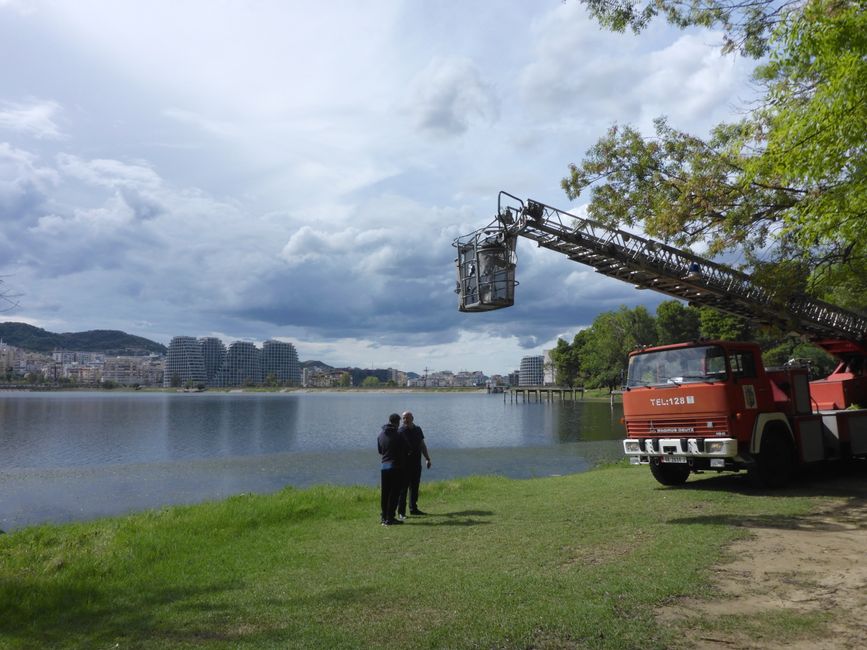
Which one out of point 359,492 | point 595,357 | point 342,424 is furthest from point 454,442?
point 595,357

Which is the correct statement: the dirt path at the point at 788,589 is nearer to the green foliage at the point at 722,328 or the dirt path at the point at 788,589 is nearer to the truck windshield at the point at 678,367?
the truck windshield at the point at 678,367

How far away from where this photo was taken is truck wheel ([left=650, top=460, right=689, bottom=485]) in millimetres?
13336

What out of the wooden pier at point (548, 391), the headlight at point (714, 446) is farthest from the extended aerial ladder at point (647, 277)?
the wooden pier at point (548, 391)

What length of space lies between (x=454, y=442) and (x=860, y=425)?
27.2 metres

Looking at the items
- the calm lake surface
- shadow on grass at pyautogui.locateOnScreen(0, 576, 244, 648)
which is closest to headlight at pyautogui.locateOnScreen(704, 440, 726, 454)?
shadow on grass at pyautogui.locateOnScreen(0, 576, 244, 648)

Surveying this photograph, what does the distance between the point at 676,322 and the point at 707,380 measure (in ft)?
292

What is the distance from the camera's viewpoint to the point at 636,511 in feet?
33.9

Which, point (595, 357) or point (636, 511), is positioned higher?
point (595, 357)

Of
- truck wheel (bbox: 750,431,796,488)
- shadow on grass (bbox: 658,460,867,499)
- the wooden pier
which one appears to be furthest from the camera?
the wooden pier

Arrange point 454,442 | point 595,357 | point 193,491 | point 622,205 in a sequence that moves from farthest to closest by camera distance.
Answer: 1. point 595,357
2. point 454,442
3. point 193,491
4. point 622,205

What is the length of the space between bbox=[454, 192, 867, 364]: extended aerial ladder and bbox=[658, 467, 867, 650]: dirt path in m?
4.35

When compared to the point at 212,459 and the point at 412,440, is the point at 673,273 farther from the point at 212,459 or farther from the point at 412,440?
the point at 212,459

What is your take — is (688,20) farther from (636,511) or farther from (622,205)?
(636,511)

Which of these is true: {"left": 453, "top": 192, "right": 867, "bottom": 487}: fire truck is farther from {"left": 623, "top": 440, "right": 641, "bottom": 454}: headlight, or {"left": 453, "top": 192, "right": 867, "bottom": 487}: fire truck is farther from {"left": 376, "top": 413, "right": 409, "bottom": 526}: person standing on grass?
{"left": 376, "top": 413, "right": 409, "bottom": 526}: person standing on grass
